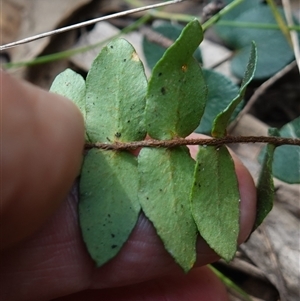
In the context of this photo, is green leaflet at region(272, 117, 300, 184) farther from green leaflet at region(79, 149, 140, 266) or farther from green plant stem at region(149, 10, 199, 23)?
green plant stem at region(149, 10, 199, 23)

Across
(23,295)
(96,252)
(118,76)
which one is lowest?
(23,295)

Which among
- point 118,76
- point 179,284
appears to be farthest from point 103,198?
point 179,284

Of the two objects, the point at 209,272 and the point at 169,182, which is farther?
the point at 209,272

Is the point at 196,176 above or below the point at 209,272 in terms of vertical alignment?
above

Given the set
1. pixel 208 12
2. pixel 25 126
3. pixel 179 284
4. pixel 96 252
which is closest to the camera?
pixel 25 126

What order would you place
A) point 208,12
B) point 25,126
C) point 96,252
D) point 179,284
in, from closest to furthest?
Result: point 25,126
point 96,252
point 179,284
point 208,12

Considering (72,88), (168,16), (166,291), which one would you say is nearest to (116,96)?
(72,88)

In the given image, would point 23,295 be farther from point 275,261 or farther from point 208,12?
point 208,12

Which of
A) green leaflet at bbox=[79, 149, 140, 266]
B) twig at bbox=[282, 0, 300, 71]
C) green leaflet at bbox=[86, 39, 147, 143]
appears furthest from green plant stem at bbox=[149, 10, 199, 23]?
green leaflet at bbox=[79, 149, 140, 266]
